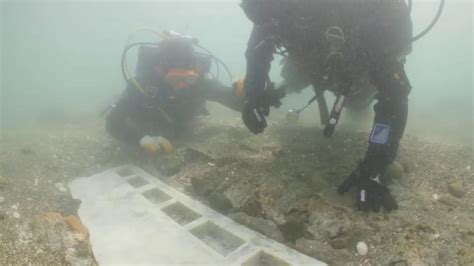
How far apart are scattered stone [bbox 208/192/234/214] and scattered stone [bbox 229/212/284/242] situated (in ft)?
0.56

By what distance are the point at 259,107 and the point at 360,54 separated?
132 centimetres

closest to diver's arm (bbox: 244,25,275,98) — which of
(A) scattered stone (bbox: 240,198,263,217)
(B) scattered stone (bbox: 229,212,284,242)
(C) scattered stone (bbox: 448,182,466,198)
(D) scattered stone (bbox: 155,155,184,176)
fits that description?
(A) scattered stone (bbox: 240,198,263,217)

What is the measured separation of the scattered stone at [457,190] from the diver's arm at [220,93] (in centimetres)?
361

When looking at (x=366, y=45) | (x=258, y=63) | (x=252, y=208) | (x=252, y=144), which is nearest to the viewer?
(x=366, y=45)

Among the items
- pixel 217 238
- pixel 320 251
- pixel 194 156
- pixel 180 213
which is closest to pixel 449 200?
pixel 320 251

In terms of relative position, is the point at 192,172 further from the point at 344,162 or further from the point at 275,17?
the point at 275,17

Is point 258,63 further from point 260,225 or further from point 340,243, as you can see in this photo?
point 340,243

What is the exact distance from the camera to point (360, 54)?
10.9ft

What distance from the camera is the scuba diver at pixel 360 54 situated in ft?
10.8

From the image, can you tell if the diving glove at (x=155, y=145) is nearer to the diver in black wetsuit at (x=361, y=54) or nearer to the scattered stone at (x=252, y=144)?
the scattered stone at (x=252, y=144)

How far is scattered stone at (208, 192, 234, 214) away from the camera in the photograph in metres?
4.00

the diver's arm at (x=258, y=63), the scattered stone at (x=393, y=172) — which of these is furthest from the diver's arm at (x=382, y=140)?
the diver's arm at (x=258, y=63)

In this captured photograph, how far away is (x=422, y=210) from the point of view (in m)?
3.40

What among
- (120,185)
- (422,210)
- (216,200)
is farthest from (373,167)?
(120,185)
